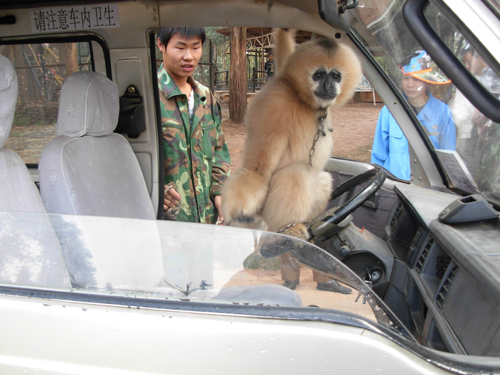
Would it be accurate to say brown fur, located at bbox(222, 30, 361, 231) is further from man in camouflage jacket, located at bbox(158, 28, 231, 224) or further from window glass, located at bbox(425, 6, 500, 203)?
window glass, located at bbox(425, 6, 500, 203)

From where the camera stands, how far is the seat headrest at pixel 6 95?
147 cm

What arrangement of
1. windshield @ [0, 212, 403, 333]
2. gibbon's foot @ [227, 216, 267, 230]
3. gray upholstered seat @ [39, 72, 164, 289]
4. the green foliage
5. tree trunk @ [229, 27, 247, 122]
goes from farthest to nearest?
tree trunk @ [229, 27, 247, 122] < the green foliage < gibbon's foot @ [227, 216, 267, 230] < gray upholstered seat @ [39, 72, 164, 289] < windshield @ [0, 212, 403, 333]

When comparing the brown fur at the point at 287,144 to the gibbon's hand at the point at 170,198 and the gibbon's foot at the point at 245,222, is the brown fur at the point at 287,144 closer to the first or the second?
the gibbon's foot at the point at 245,222

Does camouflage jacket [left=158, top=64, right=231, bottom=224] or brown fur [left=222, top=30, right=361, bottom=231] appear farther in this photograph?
camouflage jacket [left=158, top=64, right=231, bottom=224]

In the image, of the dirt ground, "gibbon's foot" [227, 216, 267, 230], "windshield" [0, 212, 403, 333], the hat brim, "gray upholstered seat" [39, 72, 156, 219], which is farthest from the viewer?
the dirt ground

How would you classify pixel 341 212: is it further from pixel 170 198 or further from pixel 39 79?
pixel 39 79

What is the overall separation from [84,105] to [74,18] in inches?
27.4

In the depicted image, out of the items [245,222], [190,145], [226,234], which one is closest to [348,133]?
[190,145]

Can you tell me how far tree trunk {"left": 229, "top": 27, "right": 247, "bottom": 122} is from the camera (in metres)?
11.3

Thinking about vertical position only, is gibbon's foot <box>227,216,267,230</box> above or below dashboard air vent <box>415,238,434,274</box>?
below

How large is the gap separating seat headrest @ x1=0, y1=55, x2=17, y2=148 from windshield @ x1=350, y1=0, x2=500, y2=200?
183 cm

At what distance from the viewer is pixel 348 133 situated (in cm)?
1359

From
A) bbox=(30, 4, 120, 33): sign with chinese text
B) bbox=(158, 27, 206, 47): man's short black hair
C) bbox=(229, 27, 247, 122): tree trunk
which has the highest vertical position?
bbox=(30, 4, 120, 33): sign with chinese text

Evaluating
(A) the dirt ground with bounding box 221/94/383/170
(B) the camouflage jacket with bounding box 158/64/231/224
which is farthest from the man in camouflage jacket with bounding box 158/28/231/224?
A: (A) the dirt ground with bounding box 221/94/383/170
